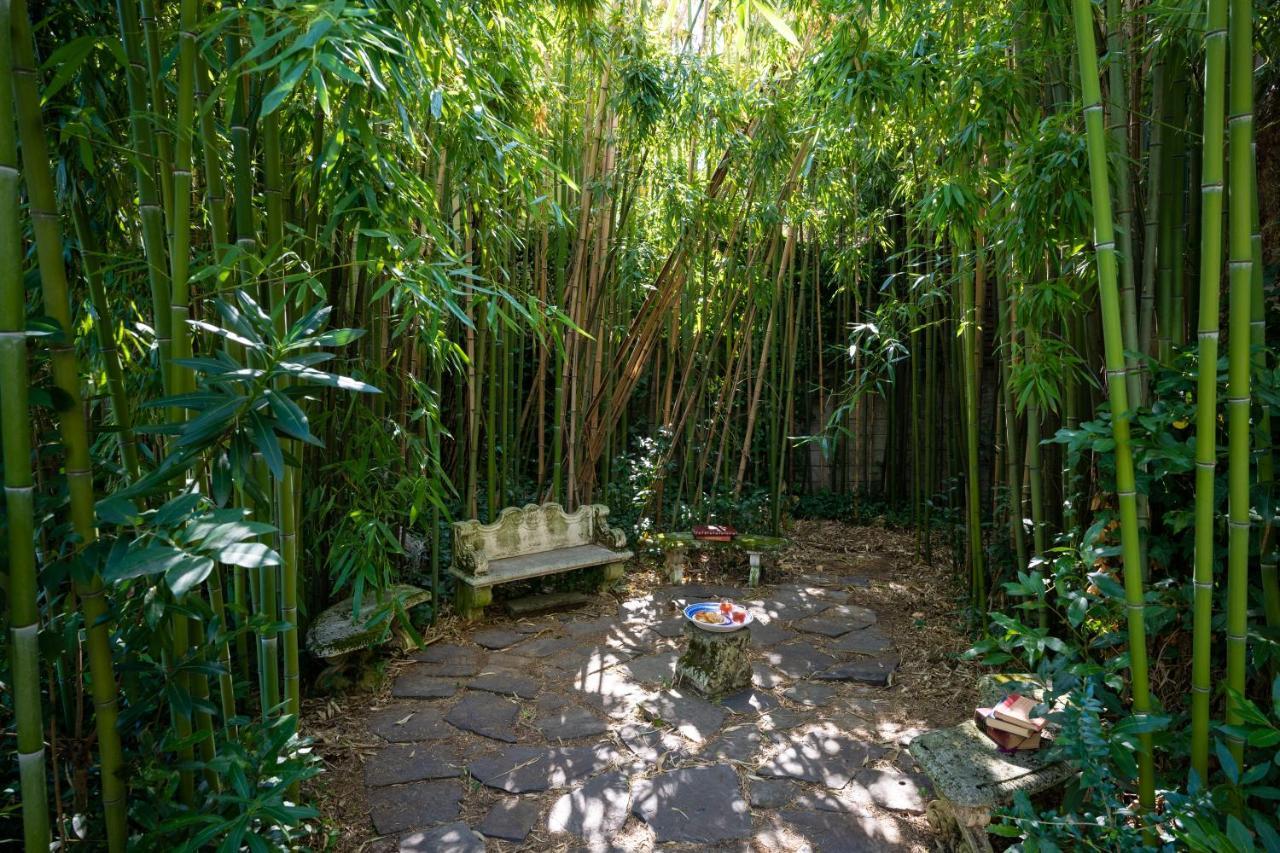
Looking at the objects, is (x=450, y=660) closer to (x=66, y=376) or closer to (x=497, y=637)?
(x=497, y=637)

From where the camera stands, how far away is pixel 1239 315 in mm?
1322

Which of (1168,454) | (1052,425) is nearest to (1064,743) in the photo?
(1168,454)

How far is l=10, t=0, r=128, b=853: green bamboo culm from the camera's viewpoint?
107 cm

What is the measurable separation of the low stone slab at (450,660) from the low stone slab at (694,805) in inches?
42.5

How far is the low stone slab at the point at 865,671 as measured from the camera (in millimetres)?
2889

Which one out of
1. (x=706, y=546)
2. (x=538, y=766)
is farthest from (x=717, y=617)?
(x=706, y=546)

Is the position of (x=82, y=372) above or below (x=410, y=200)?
below

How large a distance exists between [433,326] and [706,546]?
2.84 metres

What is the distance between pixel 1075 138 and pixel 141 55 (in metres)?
2.01

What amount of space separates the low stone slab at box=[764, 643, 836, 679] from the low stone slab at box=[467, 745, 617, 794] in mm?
951

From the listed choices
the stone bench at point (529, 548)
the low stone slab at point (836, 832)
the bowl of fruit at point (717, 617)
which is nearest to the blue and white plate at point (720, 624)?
the bowl of fruit at point (717, 617)

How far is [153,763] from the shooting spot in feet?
4.26

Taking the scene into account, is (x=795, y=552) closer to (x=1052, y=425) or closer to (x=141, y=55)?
(x=1052, y=425)

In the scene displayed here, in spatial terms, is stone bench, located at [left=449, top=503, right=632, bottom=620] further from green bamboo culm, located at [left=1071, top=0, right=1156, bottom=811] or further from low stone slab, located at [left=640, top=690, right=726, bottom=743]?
green bamboo culm, located at [left=1071, top=0, right=1156, bottom=811]
